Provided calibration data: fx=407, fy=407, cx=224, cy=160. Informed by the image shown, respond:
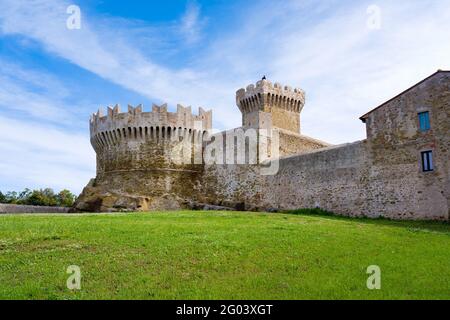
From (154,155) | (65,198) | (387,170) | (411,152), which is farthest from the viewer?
(65,198)

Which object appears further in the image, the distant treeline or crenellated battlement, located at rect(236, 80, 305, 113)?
Result: the distant treeline

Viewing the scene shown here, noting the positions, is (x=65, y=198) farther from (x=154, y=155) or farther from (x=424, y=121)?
(x=424, y=121)

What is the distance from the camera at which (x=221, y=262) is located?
1025cm

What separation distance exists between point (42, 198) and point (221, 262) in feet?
174

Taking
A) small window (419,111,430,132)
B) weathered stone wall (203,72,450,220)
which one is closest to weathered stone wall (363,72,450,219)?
weathered stone wall (203,72,450,220)

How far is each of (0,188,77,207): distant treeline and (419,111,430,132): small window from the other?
48.4 meters

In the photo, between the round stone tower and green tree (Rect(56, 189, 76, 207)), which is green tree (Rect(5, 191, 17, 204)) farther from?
the round stone tower

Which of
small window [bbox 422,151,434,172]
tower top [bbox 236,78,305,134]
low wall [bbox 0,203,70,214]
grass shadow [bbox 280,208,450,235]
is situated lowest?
grass shadow [bbox 280,208,450,235]

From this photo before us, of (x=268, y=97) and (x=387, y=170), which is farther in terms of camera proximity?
(x=268, y=97)

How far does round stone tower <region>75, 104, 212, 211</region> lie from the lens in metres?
34.3

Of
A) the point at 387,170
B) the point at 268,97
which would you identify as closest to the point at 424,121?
the point at 387,170

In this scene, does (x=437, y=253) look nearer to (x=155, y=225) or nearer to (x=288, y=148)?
(x=155, y=225)

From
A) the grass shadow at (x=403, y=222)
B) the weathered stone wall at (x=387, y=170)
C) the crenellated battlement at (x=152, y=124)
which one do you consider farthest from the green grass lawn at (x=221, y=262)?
the crenellated battlement at (x=152, y=124)
